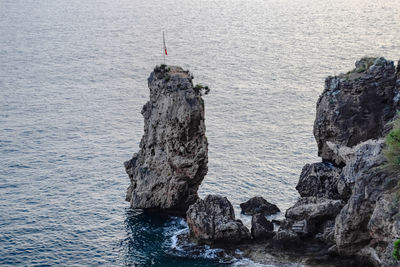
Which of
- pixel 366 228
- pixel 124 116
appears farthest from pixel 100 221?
pixel 124 116

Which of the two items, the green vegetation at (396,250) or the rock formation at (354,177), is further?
the rock formation at (354,177)

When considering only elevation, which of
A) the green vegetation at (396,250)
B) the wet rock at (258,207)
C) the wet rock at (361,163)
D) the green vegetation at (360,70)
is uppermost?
the green vegetation at (360,70)

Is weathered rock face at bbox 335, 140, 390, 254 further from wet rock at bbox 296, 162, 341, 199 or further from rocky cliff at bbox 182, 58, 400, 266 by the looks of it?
wet rock at bbox 296, 162, 341, 199

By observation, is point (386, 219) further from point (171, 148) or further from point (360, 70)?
point (171, 148)

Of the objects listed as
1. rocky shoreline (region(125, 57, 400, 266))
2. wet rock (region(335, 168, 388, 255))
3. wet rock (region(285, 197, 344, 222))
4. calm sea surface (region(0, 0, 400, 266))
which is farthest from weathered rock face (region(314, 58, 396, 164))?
wet rock (region(335, 168, 388, 255))

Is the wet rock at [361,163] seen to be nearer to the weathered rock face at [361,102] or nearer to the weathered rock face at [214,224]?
the weathered rock face at [361,102]

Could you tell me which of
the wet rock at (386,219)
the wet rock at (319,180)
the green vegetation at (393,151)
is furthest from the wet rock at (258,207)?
the green vegetation at (393,151)

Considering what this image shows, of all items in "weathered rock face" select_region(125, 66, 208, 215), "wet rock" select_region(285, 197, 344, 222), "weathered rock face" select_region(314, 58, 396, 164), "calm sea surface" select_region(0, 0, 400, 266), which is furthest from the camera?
"calm sea surface" select_region(0, 0, 400, 266)
